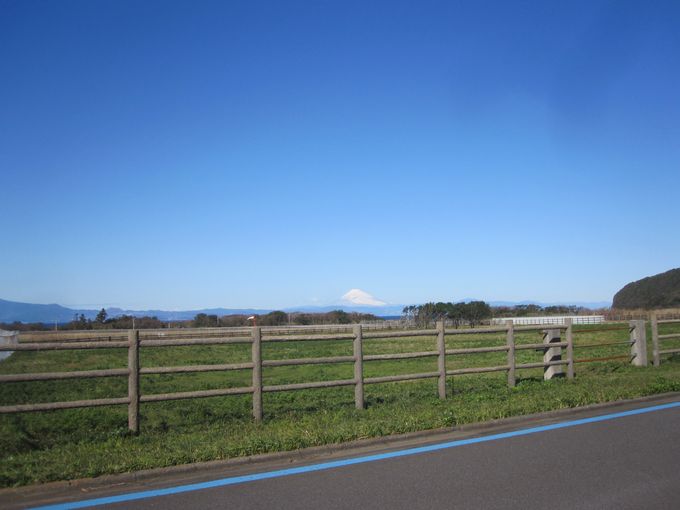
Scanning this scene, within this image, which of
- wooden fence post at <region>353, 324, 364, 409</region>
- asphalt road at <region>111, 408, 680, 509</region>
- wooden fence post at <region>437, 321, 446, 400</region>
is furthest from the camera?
wooden fence post at <region>437, 321, 446, 400</region>

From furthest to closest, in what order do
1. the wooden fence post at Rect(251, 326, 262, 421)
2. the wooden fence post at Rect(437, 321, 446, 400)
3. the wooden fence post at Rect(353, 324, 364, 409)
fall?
1. the wooden fence post at Rect(437, 321, 446, 400)
2. the wooden fence post at Rect(353, 324, 364, 409)
3. the wooden fence post at Rect(251, 326, 262, 421)

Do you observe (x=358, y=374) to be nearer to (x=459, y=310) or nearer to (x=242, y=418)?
(x=242, y=418)

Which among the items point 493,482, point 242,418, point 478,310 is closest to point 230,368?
point 242,418

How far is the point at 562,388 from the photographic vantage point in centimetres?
1181

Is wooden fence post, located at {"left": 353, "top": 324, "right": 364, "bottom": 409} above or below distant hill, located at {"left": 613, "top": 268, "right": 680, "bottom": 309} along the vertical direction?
below

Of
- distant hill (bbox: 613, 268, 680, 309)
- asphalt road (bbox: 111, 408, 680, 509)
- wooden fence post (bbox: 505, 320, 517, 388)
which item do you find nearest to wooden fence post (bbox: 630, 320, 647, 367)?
wooden fence post (bbox: 505, 320, 517, 388)

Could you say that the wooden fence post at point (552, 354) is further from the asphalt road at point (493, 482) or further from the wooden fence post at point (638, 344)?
the asphalt road at point (493, 482)

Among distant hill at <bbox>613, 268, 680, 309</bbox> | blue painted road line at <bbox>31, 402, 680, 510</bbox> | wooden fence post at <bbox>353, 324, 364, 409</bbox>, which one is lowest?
blue painted road line at <bbox>31, 402, 680, 510</bbox>

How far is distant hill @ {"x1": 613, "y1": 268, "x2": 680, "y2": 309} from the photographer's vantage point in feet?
507

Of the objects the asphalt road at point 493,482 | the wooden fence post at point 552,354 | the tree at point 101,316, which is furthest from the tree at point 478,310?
the asphalt road at point 493,482

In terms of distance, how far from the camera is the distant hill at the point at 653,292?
154500 millimetres

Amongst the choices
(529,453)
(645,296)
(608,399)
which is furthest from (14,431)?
(645,296)

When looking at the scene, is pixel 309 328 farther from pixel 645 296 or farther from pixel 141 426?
pixel 645 296

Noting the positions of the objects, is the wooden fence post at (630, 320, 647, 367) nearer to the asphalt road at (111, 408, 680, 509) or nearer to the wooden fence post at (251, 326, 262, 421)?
the asphalt road at (111, 408, 680, 509)
